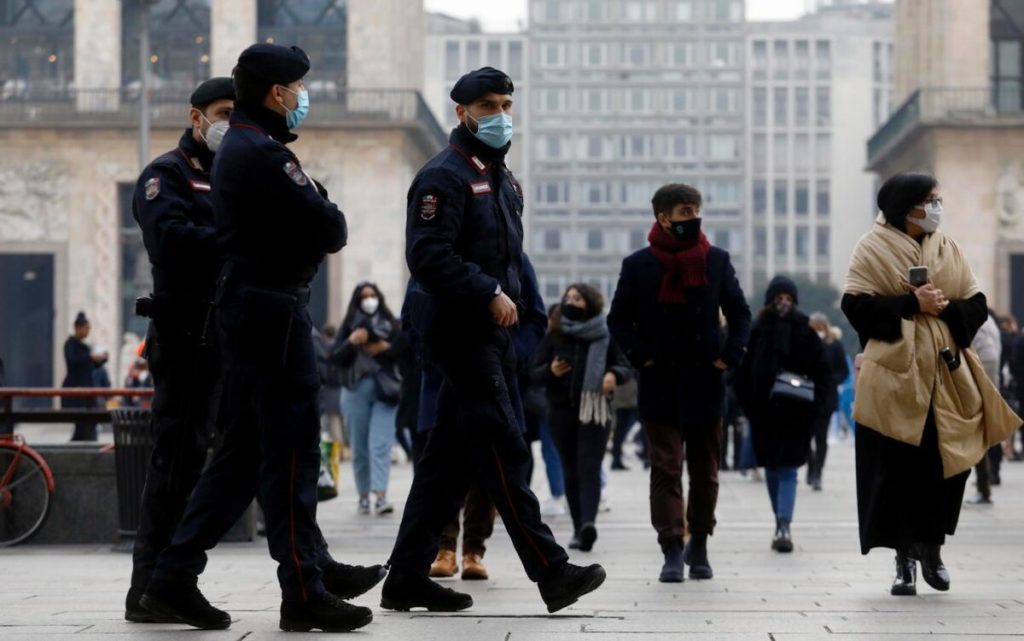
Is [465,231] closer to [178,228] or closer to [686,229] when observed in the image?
[178,228]

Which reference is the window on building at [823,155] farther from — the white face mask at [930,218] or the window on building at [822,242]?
the white face mask at [930,218]

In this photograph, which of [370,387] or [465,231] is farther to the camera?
[370,387]

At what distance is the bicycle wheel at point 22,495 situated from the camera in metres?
12.1

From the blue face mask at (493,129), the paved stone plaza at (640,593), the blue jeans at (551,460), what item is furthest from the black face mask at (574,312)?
the blue face mask at (493,129)

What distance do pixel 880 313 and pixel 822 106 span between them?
129007mm

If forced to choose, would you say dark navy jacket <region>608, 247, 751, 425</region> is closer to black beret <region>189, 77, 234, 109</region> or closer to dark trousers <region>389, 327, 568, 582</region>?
dark trousers <region>389, 327, 568, 582</region>

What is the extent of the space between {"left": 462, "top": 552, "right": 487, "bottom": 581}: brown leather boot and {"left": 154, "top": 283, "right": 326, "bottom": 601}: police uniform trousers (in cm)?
299

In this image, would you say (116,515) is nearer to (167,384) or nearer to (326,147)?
(167,384)

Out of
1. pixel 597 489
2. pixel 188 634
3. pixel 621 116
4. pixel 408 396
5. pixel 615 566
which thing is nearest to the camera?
pixel 188 634

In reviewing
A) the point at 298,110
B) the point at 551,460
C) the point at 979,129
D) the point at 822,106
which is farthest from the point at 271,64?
the point at 822,106

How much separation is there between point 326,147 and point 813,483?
25.8 m

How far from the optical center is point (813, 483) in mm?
19141

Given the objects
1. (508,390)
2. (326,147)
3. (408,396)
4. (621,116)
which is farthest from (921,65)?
(621,116)

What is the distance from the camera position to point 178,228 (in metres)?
7.08
